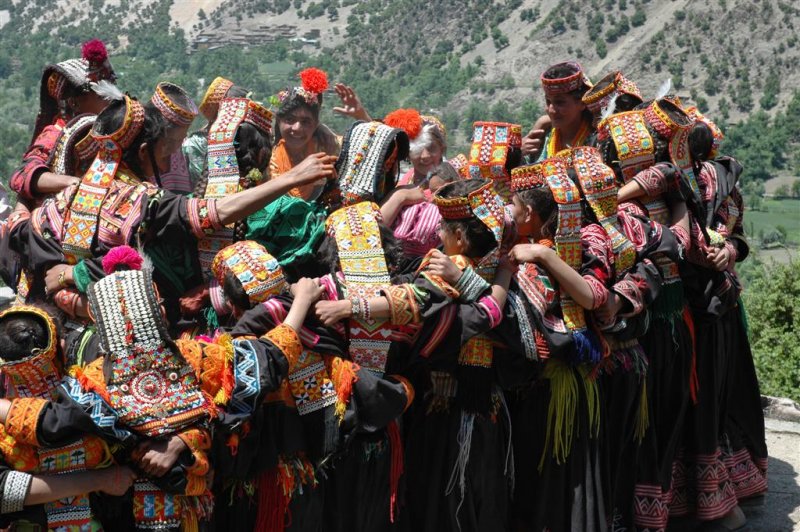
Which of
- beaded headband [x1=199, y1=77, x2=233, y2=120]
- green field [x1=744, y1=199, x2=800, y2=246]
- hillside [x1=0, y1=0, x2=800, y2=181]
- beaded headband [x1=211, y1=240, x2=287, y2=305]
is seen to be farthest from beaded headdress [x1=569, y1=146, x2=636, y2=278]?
hillside [x1=0, y1=0, x2=800, y2=181]

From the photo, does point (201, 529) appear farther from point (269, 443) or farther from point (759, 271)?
point (759, 271)

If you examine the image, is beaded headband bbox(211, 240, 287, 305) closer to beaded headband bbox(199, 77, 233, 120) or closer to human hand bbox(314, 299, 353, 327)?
human hand bbox(314, 299, 353, 327)

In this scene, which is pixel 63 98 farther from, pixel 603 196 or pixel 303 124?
pixel 603 196

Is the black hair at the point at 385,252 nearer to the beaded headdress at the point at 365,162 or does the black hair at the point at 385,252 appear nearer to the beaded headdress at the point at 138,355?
the beaded headdress at the point at 365,162

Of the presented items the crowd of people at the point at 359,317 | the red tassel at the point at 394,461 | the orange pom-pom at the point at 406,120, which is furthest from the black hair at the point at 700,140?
the red tassel at the point at 394,461

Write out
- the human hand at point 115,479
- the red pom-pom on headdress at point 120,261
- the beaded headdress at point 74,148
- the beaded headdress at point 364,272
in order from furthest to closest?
the beaded headdress at point 74,148 < the beaded headdress at point 364,272 < the red pom-pom on headdress at point 120,261 < the human hand at point 115,479

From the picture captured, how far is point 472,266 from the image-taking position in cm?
412

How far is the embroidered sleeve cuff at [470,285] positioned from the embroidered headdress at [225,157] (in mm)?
918

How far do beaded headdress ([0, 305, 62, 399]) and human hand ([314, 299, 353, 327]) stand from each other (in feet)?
2.80

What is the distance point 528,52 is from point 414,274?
269 ft

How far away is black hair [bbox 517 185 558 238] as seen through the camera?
446 cm

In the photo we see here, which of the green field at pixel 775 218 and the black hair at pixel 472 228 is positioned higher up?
the black hair at pixel 472 228

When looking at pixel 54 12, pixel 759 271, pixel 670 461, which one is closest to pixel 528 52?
pixel 54 12

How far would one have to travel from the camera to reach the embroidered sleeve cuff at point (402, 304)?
3.83m
